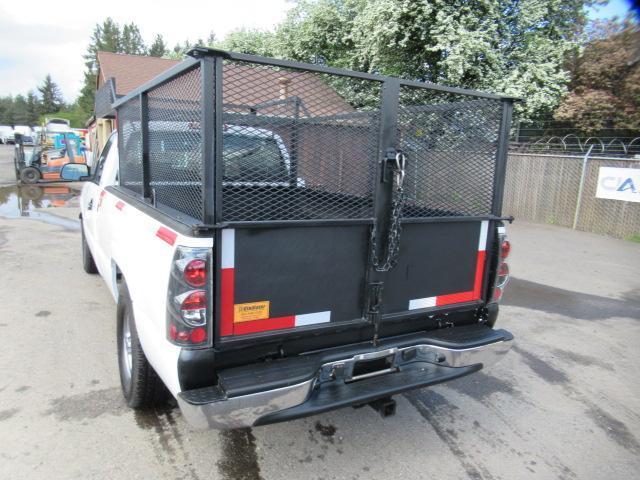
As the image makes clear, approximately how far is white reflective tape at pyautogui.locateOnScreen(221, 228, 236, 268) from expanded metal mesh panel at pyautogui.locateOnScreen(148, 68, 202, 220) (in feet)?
0.51

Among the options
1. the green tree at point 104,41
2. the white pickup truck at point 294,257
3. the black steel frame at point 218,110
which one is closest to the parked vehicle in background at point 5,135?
the green tree at point 104,41

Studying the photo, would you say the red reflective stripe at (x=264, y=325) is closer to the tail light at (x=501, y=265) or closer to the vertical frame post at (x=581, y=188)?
the tail light at (x=501, y=265)

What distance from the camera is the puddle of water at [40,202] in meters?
10.8

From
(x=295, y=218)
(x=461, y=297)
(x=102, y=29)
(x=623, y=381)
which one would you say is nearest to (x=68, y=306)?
(x=295, y=218)

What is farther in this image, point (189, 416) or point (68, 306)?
point (68, 306)

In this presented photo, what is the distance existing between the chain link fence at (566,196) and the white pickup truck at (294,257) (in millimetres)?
9684

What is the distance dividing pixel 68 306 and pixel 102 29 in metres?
81.2

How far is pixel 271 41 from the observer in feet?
66.1

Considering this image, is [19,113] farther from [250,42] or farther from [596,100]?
[596,100]

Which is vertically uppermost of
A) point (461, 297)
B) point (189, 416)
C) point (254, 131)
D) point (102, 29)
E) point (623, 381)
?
point (102, 29)

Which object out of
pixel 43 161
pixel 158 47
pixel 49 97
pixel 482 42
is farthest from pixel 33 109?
pixel 482 42

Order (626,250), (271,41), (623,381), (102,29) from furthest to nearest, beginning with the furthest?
(102,29) < (271,41) < (626,250) < (623,381)

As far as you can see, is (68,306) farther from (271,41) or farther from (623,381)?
(271,41)

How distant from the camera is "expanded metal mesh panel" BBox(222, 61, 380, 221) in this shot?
2.47 meters
